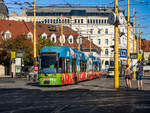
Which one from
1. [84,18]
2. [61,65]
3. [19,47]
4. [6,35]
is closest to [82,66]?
[61,65]

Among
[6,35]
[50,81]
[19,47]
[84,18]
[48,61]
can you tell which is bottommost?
[50,81]

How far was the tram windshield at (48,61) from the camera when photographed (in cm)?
2448

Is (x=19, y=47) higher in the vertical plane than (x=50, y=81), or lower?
higher

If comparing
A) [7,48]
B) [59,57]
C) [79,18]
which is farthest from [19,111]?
[79,18]

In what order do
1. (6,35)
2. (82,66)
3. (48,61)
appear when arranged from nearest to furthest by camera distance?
(48,61) → (82,66) → (6,35)

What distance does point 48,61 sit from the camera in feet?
80.8

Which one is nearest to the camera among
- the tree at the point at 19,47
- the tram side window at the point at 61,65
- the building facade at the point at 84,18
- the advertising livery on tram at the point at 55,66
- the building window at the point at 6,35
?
the advertising livery on tram at the point at 55,66

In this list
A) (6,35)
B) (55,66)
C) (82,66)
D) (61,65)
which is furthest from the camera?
(6,35)

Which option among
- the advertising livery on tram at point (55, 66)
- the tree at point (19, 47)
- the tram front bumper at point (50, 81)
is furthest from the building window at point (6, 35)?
the tram front bumper at point (50, 81)

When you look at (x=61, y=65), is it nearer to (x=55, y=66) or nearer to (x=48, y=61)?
(x=55, y=66)

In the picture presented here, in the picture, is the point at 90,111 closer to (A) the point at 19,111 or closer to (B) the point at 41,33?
(A) the point at 19,111

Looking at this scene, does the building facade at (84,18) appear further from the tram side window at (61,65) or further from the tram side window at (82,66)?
the tram side window at (61,65)

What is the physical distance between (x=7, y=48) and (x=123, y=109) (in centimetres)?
4703

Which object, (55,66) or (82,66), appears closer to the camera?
(55,66)
